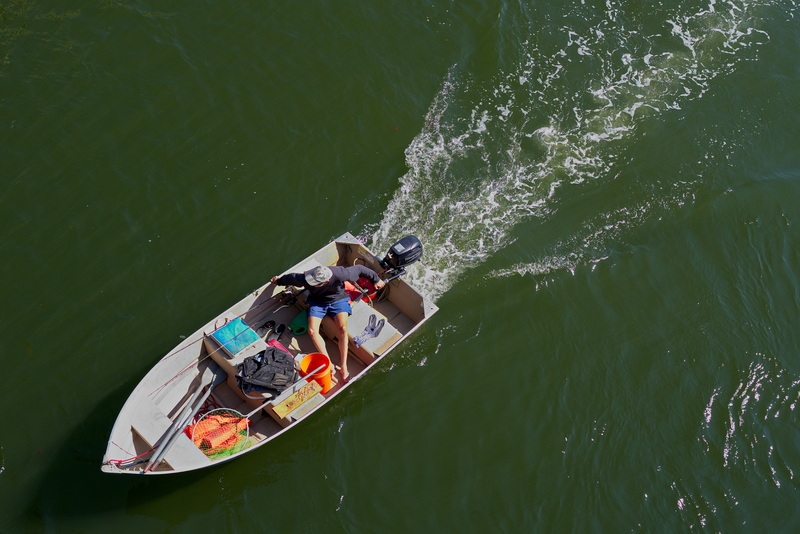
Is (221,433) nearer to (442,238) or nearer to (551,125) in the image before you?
(442,238)

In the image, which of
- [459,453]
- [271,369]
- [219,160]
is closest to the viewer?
[271,369]

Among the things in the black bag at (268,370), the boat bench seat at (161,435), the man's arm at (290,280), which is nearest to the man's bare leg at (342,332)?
the man's arm at (290,280)

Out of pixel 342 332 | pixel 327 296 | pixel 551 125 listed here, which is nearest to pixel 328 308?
pixel 327 296

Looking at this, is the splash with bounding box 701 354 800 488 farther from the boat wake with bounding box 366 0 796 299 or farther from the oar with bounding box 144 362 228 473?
the oar with bounding box 144 362 228 473

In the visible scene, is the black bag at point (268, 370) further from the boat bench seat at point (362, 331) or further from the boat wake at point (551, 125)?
the boat wake at point (551, 125)

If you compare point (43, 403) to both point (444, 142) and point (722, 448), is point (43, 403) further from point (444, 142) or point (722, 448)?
point (722, 448)

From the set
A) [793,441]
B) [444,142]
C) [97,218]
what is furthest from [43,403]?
[793,441]

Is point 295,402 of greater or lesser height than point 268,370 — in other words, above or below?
below
